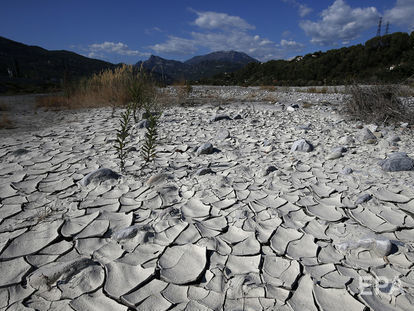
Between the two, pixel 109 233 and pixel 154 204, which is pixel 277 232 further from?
pixel 109 233

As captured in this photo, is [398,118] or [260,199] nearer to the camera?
[260,199]

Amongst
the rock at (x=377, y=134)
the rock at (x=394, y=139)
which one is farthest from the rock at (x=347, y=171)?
the rock at (x=377, y=134)

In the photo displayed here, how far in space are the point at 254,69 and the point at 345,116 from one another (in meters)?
20.9

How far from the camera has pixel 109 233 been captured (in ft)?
4.19

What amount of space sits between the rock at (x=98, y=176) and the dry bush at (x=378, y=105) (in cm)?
348

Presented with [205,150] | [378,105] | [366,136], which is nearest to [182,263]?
[205,150]

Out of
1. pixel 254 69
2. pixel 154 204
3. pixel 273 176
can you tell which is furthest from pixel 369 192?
pixel 254 69

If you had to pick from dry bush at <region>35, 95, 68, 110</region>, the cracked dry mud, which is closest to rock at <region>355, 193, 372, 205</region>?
the cracked dry mud

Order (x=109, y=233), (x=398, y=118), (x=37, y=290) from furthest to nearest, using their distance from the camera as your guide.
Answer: (x=398, y=118) → (x=109, y=233) → (x=37, y=290)

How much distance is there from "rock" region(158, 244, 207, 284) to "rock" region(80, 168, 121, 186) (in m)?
0.94

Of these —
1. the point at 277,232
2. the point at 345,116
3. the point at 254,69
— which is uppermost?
the point at 254,69

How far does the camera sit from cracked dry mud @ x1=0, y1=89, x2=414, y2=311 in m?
0.91

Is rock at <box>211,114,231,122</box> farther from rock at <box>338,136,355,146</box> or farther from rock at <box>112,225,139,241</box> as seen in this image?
rock at <box>112,225,139,241</box>

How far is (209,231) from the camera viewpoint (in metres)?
1.30
